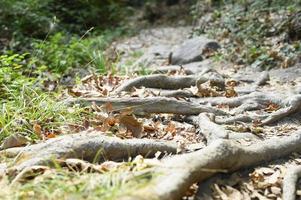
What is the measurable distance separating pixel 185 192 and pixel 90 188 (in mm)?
599

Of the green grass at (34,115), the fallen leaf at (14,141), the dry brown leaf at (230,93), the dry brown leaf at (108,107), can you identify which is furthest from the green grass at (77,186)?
the dry brown leaf at (230,93)

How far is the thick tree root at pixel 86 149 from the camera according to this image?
327 centimetres

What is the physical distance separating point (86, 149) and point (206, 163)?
0.89 m

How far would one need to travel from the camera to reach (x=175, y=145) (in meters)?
3.78

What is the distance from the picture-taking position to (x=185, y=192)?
2895 millimetres

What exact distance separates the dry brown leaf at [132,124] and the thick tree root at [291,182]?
1.30 meters

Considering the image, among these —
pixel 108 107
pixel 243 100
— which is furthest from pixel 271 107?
pixel 108 107

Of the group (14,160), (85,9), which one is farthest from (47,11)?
(14,160)

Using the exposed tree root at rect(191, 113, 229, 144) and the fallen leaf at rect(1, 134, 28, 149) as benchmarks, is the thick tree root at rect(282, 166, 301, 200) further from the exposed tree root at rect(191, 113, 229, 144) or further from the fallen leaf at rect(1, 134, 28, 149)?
the fallen leaf at rect(1, 134, 28, 149)

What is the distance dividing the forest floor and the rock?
2818 mm

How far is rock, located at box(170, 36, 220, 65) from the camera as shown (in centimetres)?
943

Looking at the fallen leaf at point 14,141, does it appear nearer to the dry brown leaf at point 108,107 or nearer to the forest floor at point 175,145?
the forest floor at point 175,145

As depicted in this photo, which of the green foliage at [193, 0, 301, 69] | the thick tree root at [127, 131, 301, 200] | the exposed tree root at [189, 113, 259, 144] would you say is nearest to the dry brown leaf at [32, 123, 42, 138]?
the thick tree root at [127, 131, 301, 200]

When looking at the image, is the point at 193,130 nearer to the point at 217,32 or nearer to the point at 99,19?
the point at 217,32
